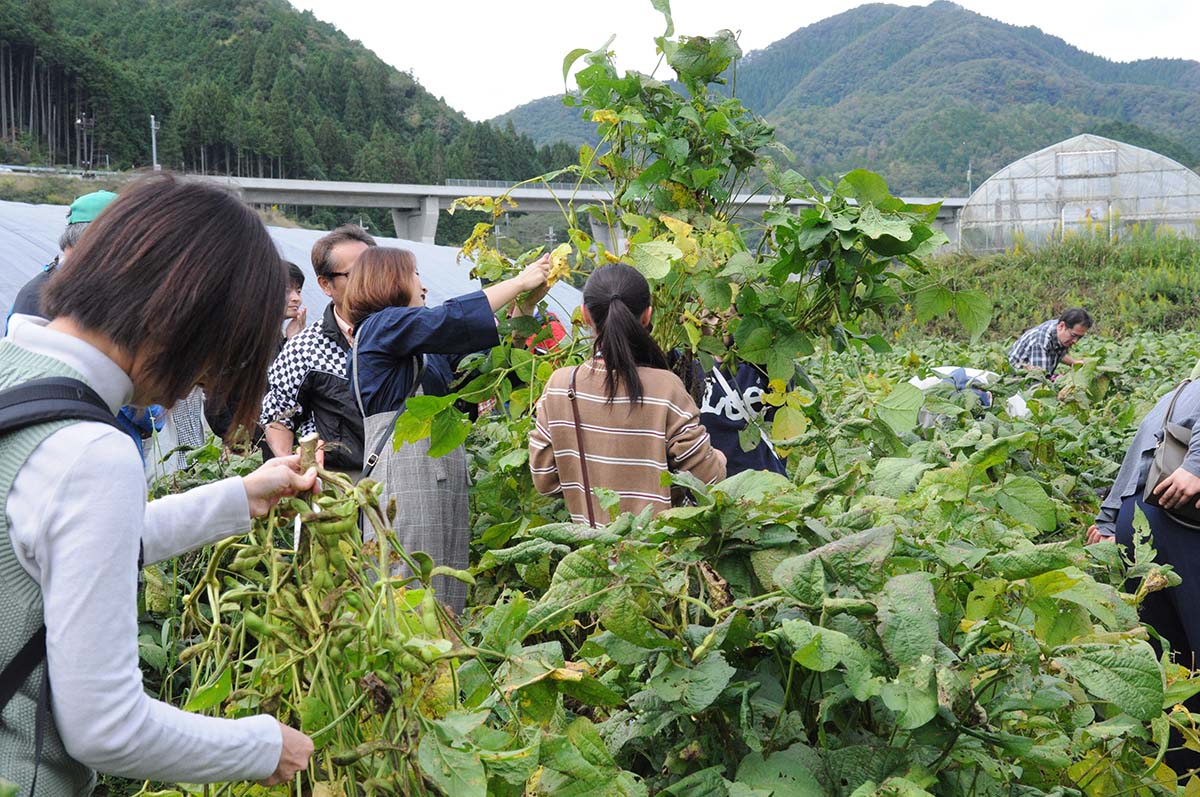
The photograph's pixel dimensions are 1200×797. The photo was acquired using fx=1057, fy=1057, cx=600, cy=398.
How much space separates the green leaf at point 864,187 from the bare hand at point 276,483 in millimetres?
1317

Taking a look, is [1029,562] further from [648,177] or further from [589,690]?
[648,177]

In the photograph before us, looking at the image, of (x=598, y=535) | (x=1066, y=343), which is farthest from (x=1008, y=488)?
(x=1066, y=343)

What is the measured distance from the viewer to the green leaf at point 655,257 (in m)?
2.48

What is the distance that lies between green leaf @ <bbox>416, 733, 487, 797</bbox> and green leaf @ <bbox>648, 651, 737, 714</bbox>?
0.23 metres

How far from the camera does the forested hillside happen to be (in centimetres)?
5762

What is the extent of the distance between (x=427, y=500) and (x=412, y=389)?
324 millimetres

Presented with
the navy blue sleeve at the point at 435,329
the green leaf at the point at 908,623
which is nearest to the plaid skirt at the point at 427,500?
the navy blue sleeve at the point at 435,329

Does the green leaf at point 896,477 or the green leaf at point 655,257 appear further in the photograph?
the green leaf at point 655,257

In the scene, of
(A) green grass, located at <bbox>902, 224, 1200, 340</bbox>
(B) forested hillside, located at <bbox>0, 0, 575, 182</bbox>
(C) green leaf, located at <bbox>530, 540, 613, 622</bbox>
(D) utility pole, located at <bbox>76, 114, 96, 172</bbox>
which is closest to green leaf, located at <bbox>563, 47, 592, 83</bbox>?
(C) green leaf, located at <bbox>530, 540, 613, 622</bbox>

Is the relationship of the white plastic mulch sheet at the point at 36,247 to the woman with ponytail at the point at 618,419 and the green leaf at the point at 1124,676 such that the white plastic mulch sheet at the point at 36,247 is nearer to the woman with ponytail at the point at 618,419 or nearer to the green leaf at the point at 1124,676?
the woman with ponytail at the point at 618,419

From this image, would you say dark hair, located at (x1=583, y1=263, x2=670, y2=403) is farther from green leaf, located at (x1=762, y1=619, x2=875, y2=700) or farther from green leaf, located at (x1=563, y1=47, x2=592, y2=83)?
green leaf, located at (x1=762, y1=619, x2=875, y2=700)

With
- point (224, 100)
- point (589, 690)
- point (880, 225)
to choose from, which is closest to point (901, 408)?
point (880, 225)

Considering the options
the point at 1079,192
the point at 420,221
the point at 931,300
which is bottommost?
the point at 931,300

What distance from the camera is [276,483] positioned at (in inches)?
51.2
